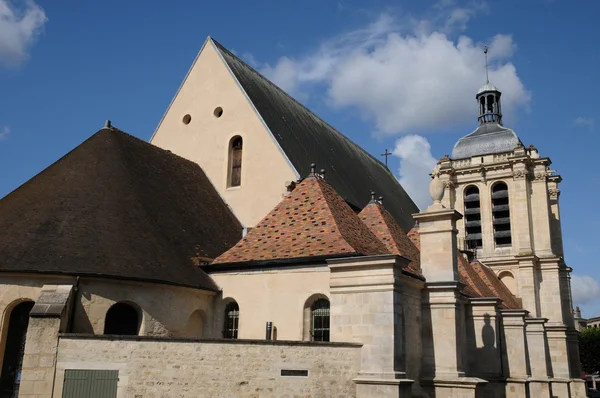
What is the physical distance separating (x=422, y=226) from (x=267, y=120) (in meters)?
8.96

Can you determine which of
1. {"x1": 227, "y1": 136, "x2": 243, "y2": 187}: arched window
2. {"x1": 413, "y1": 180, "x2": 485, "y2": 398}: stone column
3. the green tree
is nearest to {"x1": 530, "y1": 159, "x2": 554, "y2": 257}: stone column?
{"x1": 227, "y1": 136, "x2": 243, "y2": 187}: arched window

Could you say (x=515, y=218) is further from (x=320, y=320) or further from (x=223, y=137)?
(x=320, y=320)

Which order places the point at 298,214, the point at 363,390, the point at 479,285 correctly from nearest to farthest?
the point at 363,390 → the point at 298,214 → the point at 479,285

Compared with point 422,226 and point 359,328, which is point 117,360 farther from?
point 422,226

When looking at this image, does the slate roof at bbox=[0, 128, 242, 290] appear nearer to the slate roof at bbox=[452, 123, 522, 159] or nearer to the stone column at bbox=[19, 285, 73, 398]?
the stone column at bbox=[19, 285, 73, 398]

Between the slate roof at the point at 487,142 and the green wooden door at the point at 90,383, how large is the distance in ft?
105

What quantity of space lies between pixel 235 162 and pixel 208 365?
11676 millimetres

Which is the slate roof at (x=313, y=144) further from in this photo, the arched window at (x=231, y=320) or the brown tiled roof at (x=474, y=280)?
the arched window at (x=231, y=320)

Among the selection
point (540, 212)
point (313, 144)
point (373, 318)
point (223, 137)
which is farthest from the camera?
point (540, 212)

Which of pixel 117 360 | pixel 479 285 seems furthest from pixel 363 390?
pixel 479 285

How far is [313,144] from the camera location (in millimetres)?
26609

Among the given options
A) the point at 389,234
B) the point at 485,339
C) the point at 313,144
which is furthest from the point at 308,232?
the point at 313,144

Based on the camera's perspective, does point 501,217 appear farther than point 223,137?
Yes

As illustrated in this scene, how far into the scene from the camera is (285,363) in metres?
12.7
